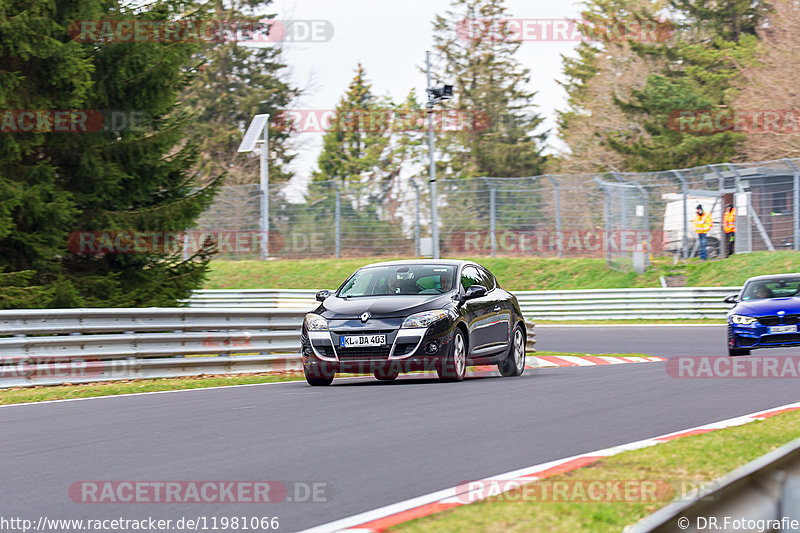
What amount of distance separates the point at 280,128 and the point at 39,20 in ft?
191

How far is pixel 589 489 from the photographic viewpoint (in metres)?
5.65

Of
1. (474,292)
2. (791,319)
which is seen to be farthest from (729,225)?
(474,292)

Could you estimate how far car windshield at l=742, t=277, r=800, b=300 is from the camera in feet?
63.5

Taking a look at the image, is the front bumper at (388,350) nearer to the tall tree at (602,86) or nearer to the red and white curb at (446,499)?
the red and white curb at (446,499)

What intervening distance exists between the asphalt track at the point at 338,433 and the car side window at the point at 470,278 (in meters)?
1.25

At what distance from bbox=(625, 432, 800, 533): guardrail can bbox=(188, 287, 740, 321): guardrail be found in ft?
90.1

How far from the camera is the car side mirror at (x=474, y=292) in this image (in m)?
13.6

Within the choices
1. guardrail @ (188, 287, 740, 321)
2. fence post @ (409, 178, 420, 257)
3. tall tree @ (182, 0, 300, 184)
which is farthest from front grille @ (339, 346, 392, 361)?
tall tree @ (182, 0, 300, 184)

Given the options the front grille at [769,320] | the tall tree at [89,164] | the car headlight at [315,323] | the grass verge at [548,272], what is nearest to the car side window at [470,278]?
the car headlight at [315,323]

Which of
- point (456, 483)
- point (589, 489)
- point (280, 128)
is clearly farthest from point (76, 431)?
point (280, 128)

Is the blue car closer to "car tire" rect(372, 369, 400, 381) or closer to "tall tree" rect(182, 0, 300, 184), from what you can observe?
"car tire" rect(372, 369, 400, 381)

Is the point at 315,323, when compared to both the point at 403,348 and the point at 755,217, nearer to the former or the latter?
the point at 403,348

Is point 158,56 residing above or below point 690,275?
above

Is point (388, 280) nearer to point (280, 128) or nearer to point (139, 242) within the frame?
point (139, 242)
